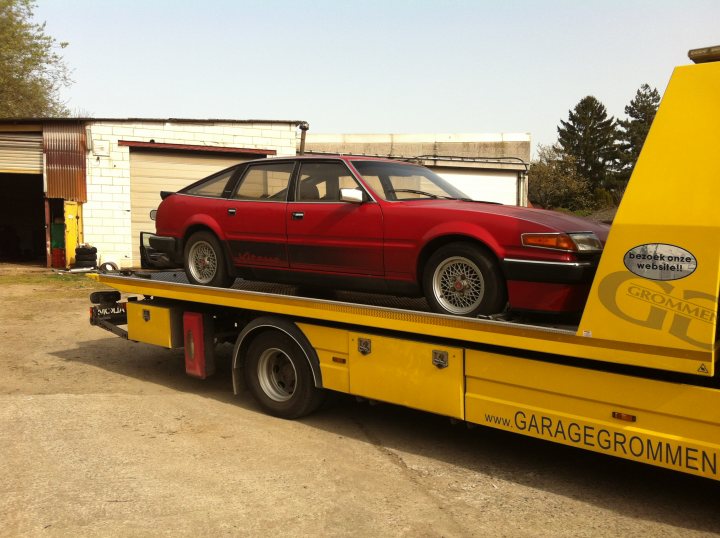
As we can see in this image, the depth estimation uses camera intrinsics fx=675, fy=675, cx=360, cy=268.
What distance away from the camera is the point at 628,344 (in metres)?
3.97

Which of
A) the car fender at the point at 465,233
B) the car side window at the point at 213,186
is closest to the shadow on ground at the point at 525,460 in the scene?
the car fender at the point at 465,233

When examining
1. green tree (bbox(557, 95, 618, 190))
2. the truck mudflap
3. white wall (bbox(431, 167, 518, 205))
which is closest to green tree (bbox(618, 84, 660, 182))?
green tree (bbox(557, 95, 618, 190))

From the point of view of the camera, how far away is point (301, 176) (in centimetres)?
634

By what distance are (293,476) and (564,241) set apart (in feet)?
8.12

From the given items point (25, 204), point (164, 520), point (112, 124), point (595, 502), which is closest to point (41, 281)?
point (112, 124)

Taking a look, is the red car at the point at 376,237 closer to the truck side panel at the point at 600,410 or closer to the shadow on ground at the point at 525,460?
the truck side panel at the point at 600,410

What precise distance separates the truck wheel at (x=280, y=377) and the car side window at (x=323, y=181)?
131 cm

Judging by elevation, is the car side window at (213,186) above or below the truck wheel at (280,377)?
above

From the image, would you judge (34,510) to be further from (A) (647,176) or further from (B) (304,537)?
(A) (647,176)

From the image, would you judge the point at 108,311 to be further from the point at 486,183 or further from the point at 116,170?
the point at 486,183

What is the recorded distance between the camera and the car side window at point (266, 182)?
6.45 metres

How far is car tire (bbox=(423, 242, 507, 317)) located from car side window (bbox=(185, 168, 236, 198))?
2706 mm

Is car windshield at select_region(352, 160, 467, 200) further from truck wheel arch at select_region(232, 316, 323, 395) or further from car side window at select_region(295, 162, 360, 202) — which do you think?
truck wheel arch at select_region(232, 316, 323, 395)

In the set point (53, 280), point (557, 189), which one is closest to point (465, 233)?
point (53, 280)
